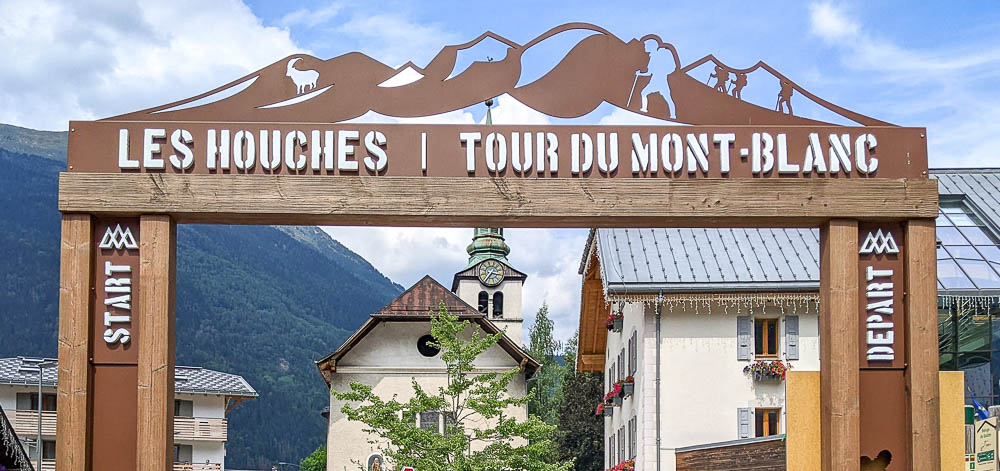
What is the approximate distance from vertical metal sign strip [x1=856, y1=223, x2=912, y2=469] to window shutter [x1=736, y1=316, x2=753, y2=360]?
63.7 feet

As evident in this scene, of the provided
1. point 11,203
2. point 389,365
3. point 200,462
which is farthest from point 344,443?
point 11,203

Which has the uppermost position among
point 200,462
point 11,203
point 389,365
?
point 11,203

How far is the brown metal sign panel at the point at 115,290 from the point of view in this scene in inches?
312

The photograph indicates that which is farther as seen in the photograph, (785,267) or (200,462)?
(200,462)

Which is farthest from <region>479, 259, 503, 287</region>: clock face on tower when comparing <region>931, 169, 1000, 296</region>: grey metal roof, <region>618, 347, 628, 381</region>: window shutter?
<region>931, 169, 1000, 296</region>: grey metal roof

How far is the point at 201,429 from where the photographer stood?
64938mm

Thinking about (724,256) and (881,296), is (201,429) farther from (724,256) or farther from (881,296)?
(881,296)

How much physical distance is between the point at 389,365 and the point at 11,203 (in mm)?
139962

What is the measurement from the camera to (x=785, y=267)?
89.8 ft

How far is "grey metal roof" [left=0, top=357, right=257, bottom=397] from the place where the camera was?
6297cm

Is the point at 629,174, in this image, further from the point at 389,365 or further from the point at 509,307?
the point at 509,307

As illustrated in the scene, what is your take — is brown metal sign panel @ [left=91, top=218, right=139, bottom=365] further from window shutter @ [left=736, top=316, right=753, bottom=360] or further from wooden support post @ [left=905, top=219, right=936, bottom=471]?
window shutter @ [left=736, top=316, right=753, bottom=360]

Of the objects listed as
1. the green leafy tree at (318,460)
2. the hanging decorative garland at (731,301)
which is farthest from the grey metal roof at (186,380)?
the hanging decorative garland at (731,301)

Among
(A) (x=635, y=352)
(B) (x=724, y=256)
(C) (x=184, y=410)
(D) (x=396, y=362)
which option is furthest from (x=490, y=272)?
(B) (x=724, y=256)
